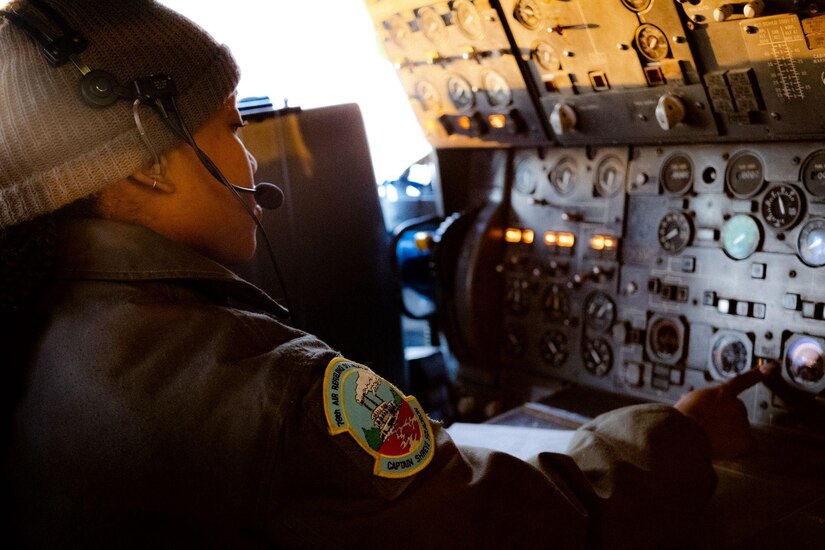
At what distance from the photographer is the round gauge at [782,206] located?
6.05ft

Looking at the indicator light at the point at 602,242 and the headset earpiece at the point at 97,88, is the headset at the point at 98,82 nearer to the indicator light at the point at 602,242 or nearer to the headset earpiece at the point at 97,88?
the headset earpiece at the point at 97,88

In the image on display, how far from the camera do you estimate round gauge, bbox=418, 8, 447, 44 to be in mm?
2393

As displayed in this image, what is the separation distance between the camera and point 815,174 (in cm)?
180

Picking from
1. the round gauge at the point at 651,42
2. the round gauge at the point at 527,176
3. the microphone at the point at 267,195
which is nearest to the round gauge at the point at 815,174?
the round gauge at the point at 651,42

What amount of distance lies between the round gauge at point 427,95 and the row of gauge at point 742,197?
62 centimetres

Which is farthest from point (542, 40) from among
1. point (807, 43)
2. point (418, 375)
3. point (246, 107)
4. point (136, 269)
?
point (136, 269)

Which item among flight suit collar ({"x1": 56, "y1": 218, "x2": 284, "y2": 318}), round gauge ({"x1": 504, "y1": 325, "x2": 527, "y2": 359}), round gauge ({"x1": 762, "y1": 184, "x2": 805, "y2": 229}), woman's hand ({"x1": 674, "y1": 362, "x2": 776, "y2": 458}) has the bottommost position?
round gauge ({"x1": 504, "y1": 325, "x2": 527, "y2": 359})

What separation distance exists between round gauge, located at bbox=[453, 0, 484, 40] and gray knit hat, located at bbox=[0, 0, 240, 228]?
1379mm

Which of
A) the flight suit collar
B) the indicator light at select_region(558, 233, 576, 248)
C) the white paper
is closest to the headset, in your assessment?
the flight suit collar

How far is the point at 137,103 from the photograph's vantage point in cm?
102

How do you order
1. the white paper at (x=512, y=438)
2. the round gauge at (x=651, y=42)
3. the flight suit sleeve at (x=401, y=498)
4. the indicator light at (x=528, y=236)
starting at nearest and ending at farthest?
the flight suit sleeve at (x=401, y=498), the white paper at (x=512, y=438), the round gauge at (x=651, y=42), the indicator light at (x=528, y=236)

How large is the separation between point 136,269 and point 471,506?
21.7 inches

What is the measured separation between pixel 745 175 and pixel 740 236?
0.17 m

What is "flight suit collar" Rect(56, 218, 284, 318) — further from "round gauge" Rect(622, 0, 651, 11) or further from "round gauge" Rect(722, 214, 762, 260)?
"round gauge" Rect(722, 214, 762, 260)
